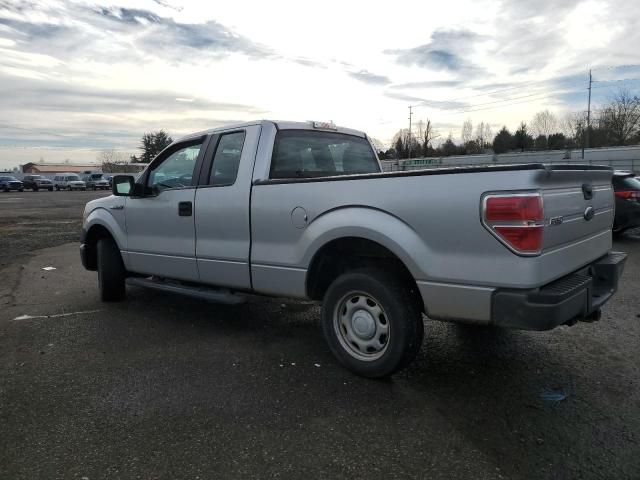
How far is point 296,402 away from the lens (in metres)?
3.42

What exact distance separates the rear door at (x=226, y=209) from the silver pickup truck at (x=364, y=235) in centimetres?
1

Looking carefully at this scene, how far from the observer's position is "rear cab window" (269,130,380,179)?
4574 mm

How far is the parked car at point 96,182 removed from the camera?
55.7 m

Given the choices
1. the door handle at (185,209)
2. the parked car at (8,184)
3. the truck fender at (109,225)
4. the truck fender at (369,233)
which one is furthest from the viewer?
the parked car at (8,184)

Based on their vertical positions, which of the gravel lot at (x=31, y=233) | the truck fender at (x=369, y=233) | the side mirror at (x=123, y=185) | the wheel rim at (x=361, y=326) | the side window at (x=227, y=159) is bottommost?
the gravel lot at (x=31, y=233)

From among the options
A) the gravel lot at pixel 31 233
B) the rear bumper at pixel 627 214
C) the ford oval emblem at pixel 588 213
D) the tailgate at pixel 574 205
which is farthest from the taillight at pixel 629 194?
the gravel lot at pixel 31 233

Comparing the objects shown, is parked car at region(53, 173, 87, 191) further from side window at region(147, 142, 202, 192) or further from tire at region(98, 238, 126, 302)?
side window at region(147, 142, 202, 192)

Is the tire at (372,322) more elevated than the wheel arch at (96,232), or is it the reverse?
the wheel arch at (96,232)

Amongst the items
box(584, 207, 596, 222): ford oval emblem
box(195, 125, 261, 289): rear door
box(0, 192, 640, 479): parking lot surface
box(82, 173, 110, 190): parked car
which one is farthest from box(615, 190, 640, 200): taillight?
box(82, 173, 110, 190): parked car

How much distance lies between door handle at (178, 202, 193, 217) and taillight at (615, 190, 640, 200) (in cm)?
934

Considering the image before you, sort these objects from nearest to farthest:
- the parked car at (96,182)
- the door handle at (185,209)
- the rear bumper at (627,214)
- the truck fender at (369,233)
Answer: the truck fender at (369,233) → the door handle at (185,209) → the rear bumper at (627,214) → the parked car at (96,182)

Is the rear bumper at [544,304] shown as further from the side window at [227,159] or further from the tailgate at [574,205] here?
the side window at [227,159]

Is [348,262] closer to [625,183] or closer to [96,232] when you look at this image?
[96,232]

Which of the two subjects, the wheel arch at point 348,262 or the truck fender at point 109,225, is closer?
the wheel arch at point 348,262
